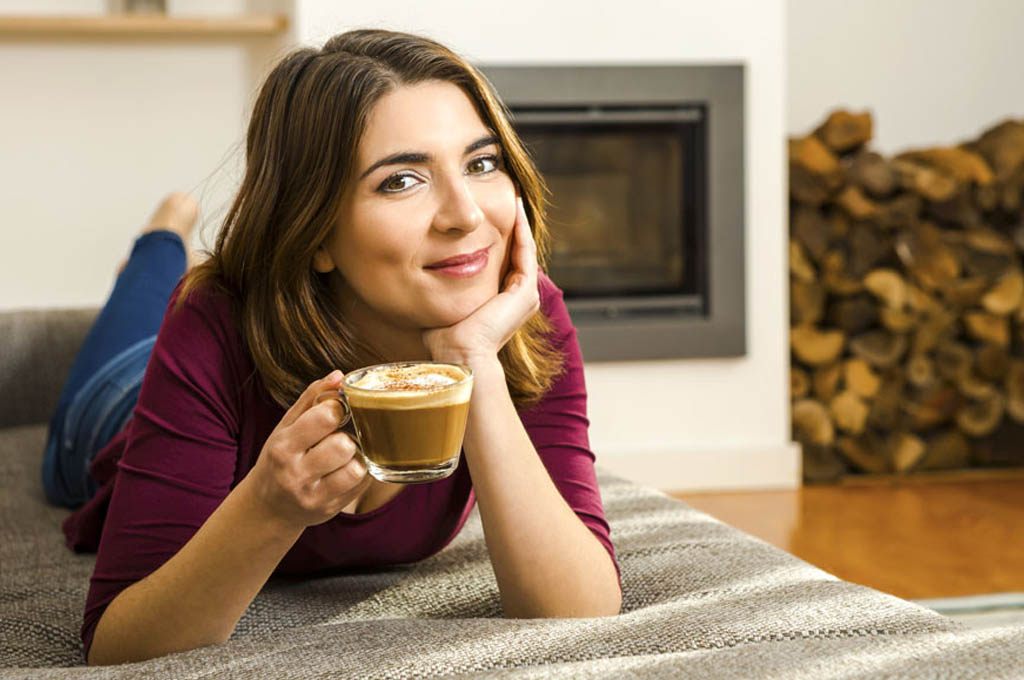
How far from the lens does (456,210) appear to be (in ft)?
3.90

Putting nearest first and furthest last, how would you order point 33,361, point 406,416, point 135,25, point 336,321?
1. point 406,416
2. point 336,321
3. point 33,361
4. point 135,25

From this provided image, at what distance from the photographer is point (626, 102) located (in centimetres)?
374

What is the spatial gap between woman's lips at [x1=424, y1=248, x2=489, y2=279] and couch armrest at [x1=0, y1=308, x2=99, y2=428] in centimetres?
148

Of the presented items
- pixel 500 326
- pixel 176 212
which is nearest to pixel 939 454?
pixel 176 212

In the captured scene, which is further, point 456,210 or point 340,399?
point 456,210

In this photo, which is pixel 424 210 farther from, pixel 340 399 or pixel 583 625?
pixel 583 625

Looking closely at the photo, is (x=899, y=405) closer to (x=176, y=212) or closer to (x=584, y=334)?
(x=584, y=334)

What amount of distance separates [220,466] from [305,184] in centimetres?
31

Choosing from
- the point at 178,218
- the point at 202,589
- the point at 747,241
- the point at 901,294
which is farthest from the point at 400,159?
the point at 901,294

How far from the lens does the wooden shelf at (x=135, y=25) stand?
3.64m

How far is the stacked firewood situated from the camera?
3885 millimetres

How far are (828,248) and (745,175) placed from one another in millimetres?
410

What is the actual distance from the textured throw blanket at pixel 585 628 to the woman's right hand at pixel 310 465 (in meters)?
0.13

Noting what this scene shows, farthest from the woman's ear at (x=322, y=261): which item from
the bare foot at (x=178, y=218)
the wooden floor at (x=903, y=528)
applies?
the wooden floor at (x=903, y=528)
